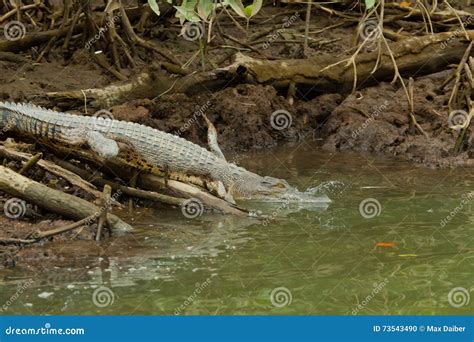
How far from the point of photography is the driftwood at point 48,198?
7418 millimetres

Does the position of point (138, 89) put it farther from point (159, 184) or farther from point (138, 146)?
point (159, 184)

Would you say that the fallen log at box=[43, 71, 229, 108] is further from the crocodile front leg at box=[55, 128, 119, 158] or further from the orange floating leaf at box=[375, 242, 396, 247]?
the orange floating leaf at box=[375, 242, 396, 247]

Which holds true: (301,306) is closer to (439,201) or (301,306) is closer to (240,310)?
(240,310)

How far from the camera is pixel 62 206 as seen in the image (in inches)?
292

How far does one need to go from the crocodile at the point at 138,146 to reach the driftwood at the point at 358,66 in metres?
2.43

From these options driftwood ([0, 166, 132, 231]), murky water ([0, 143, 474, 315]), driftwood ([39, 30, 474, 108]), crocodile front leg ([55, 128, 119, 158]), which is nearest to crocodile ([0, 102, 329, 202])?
crocodile front leg ([55, 128, 119, 158])

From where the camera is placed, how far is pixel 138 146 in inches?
342

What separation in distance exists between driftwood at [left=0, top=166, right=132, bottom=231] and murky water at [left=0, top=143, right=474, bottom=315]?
29 centimetres

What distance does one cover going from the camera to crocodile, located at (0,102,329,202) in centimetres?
844

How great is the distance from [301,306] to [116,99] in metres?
5.15

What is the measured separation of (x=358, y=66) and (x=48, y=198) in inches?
218

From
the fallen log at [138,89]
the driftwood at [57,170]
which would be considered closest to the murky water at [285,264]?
the driftwood at [57,170]

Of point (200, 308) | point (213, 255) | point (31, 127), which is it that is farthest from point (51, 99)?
point (200, 308)

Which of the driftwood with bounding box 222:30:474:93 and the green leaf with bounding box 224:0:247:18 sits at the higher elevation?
the driftwood with bounding box 222:30:474:93
